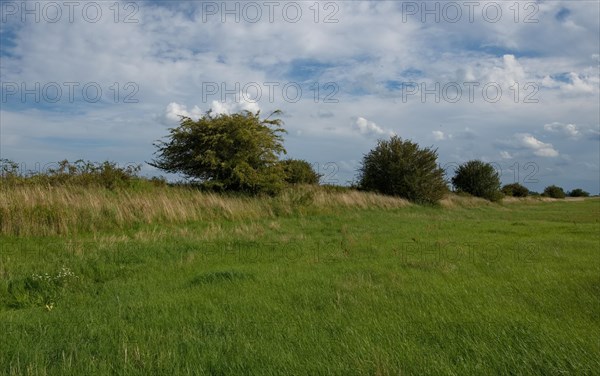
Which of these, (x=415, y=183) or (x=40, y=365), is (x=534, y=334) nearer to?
(x=40, y=365)

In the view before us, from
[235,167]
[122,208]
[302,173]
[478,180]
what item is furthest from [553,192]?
[122,208]

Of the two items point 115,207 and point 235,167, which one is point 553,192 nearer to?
point 235,167

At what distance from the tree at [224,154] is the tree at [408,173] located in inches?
482

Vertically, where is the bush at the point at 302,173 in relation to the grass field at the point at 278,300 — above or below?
above

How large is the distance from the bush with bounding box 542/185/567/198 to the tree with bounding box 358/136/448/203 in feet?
187

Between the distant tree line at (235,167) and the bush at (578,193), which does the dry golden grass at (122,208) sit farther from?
the bush at (578,193)

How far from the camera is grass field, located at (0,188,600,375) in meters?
3.50

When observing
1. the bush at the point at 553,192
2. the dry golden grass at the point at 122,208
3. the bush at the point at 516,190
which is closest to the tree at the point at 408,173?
the dry golden grass at the point at 122,208

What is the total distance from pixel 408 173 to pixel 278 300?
25.0 meters

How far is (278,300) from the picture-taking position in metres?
5.25

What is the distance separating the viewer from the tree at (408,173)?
28.9m

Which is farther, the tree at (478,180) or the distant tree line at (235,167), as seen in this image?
the tree at (478,180)

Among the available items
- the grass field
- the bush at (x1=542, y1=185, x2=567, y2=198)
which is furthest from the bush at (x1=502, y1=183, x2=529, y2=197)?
the grass field

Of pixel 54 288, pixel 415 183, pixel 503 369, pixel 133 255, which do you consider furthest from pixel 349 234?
pixel 415 183
